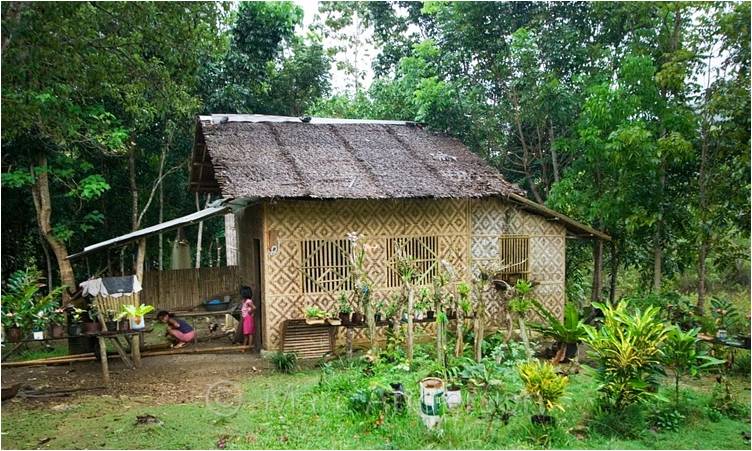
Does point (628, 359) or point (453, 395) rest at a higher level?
point (628, 359)

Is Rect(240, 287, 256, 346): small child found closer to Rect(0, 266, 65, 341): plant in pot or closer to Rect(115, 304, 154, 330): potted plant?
Rect(115, 304, 154, 330): potted plant

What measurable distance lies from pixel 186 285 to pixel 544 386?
9.26m

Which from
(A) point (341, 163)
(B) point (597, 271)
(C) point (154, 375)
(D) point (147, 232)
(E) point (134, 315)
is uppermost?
(A) point (341, 163)

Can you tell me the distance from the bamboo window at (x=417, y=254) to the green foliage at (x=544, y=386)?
4141 mm

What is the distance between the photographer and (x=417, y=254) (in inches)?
384

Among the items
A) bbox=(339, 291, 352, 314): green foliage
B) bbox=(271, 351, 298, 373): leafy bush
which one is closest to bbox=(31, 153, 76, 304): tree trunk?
bbox=(271, 351, 298, 373): leafy bush

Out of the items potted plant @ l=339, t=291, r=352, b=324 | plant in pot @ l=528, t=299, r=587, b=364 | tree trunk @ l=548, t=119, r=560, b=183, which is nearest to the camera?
plant in pot @ l=528, t=299, r=587, b=364

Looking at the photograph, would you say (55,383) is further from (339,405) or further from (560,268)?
(560,268)

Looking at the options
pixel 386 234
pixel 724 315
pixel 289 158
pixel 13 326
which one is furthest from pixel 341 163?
pixel 724 315

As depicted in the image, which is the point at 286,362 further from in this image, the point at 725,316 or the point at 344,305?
the point at 725,316

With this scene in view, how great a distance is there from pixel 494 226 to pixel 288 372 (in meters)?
4.22

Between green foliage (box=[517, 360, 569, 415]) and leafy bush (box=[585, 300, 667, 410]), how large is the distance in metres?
0.73

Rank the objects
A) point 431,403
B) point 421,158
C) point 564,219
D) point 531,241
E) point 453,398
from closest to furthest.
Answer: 1. point 431,403
2. point 453,398
3. point 564,219
4. point 531,241
5. point 421,158

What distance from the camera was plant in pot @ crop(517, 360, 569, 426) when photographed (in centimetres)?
539
